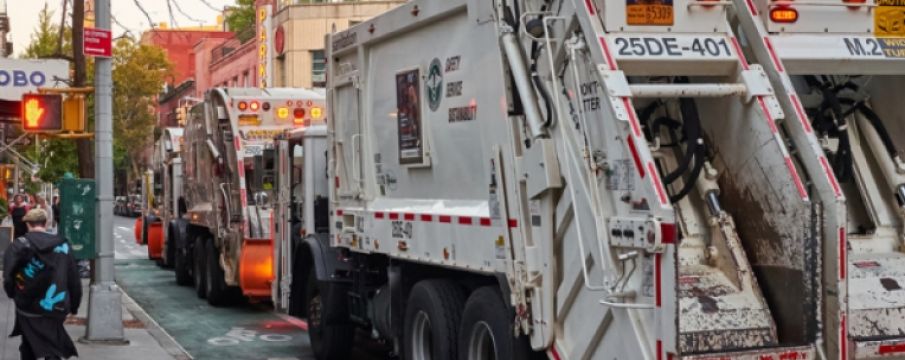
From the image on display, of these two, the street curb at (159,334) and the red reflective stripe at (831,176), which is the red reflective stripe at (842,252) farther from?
the street curb at (159,334)

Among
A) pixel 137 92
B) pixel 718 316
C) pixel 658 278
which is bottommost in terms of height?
pixel 718 316

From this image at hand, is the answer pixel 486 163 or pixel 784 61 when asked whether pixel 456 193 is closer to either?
pixel 486 163

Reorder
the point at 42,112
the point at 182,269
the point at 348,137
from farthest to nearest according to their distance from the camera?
the point at 182,269 < the point at 42,112 < the point at 348,137

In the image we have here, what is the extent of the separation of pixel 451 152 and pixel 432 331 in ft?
4.06

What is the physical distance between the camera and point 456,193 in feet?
28.9

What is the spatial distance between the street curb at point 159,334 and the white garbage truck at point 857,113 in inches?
280

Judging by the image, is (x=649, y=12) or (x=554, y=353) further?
(x=554, y=353)

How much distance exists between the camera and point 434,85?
910 centimetres

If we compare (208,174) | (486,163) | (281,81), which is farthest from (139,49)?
(486,163)

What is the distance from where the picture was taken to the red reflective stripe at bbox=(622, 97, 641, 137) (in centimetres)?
638

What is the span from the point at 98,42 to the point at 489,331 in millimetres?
6682

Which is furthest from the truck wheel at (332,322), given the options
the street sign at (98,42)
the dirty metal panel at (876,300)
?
the dirty metal panel at (876,300)

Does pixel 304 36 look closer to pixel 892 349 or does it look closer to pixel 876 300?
pixel 876 300

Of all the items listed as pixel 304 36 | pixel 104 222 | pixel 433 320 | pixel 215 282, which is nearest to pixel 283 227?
pixel 104 222
